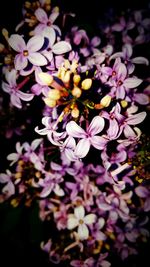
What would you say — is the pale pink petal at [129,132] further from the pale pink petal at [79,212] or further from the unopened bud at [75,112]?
the pale pink petal at [79,212]

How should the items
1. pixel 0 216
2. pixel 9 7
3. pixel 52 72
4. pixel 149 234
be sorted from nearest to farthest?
pixel 52 72 < pixel 149 234 < pixel 9 7 < pixel 0 216

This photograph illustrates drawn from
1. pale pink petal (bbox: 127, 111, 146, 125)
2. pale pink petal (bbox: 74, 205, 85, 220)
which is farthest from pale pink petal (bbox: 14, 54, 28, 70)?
pale pink petal (bbox: 74, 205, 85, 220)

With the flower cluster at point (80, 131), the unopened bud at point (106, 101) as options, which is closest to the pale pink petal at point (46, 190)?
the flower cluster at point (80, 131)

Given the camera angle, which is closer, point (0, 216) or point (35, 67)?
point (35, 67)

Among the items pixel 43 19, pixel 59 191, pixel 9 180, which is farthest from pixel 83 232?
pixel 43 19

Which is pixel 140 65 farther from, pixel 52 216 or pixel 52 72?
pixel 52 216

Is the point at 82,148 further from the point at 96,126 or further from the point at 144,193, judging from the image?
the point at 144,193

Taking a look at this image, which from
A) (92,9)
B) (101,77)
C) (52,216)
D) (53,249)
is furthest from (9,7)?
(53,249)
